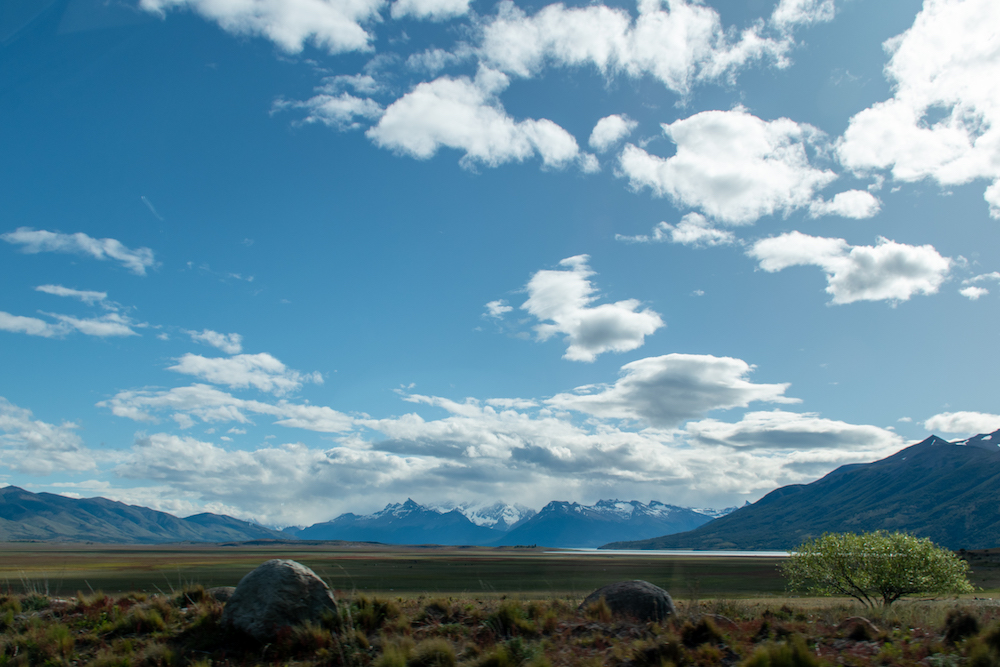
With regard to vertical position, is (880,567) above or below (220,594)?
below

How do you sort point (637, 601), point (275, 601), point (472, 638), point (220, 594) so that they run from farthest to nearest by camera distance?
1. point (220, 594)
2. point (637, 601)
3. point (275, 601)
4. point (472, 638)

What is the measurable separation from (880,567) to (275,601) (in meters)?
33.0

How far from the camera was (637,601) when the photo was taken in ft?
60.3

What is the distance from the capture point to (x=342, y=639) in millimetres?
13938

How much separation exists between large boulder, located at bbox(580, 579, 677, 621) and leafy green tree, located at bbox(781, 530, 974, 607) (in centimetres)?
2044

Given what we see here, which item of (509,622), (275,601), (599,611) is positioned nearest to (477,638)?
(509,622)

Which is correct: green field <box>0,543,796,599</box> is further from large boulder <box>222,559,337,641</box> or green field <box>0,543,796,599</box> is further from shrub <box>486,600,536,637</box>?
large boulder <box>222,559,337,641</box>

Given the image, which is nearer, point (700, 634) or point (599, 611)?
point (700, 634)

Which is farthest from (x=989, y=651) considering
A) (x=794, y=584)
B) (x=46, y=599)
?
(x=794, y=584)

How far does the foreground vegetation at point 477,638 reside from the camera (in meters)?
12.0

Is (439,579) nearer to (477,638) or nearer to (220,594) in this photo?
(220,594)

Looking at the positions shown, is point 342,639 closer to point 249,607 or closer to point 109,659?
point 249,607

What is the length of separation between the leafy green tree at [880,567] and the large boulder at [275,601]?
100 ft

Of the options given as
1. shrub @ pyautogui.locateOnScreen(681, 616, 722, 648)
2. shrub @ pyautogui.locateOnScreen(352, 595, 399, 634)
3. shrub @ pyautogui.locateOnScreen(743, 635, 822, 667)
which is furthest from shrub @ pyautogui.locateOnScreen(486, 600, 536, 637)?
shrub @ pyautogui.locateOnScreen(743, 635, 822, 667)
